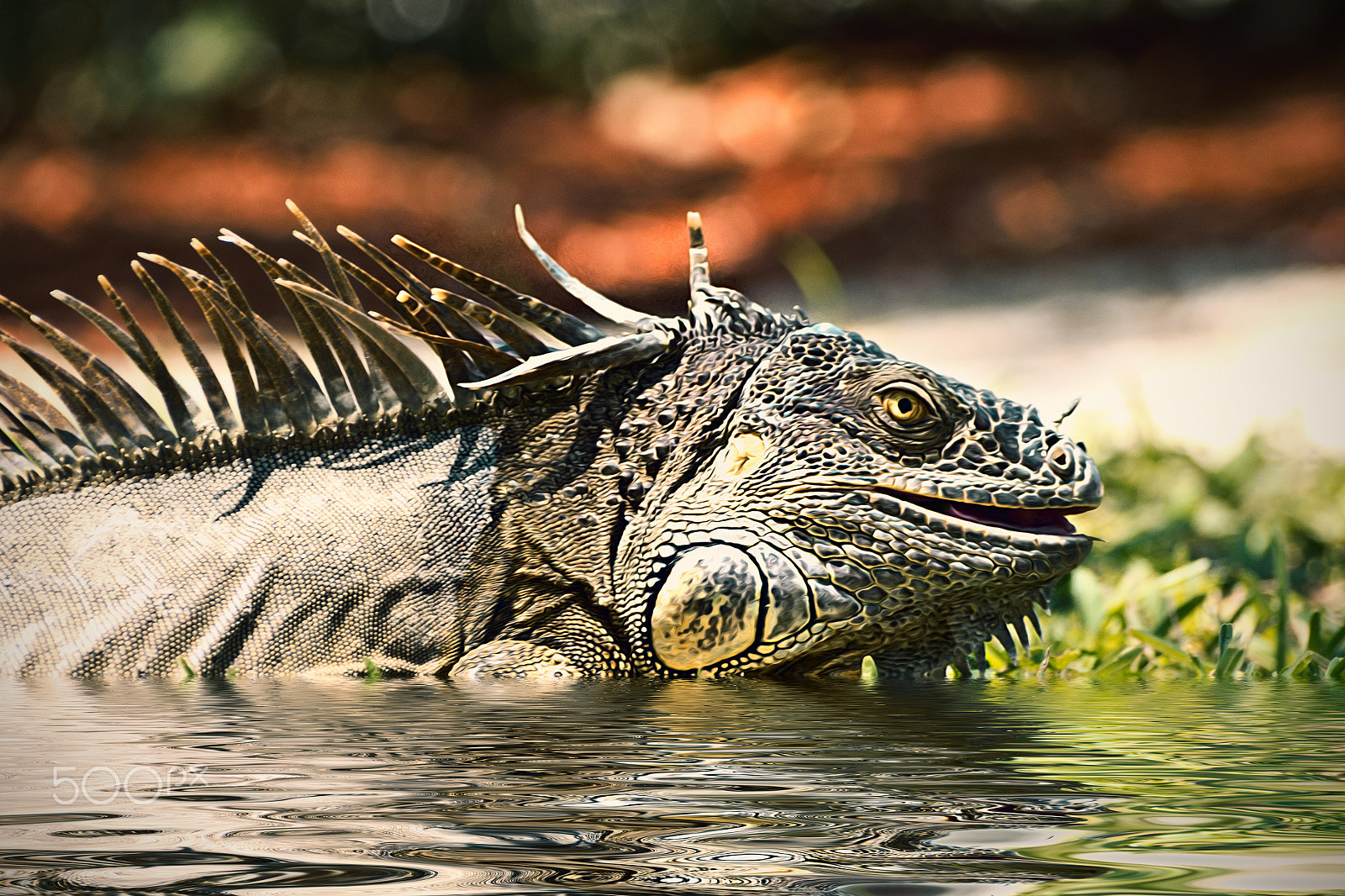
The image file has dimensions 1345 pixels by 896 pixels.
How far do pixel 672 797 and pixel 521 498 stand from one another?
202cm

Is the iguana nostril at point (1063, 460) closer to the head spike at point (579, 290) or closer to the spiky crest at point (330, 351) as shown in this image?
the spiky crest at point (330, 351)

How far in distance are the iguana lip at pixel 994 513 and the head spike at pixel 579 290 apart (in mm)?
954

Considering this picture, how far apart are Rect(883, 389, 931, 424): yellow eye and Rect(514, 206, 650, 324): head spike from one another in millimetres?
811

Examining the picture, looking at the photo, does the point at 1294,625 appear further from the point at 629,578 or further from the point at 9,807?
the point at 9,807

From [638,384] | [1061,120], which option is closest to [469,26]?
[1061,120]

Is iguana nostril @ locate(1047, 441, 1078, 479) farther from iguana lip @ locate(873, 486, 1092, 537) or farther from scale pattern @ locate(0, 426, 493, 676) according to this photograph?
scale pattern @ locate(0, 426, 493, 676)

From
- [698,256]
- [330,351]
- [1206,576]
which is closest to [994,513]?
[698,256]

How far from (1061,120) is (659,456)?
13.6 meters

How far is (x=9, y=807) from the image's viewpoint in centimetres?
153

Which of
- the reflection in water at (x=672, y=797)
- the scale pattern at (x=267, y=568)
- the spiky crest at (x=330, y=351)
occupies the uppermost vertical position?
the spiky crest at (x=330, y=351)

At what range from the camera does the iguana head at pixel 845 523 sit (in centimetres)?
321

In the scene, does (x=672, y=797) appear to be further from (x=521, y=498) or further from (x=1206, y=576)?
(x=1206, y=576)

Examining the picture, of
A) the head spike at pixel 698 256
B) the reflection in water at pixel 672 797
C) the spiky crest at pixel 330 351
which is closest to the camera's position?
the reflection in water at pixel 672 797

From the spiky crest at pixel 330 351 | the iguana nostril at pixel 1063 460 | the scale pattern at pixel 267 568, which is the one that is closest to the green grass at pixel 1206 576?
the iguana nostril at pixel 1063 460
